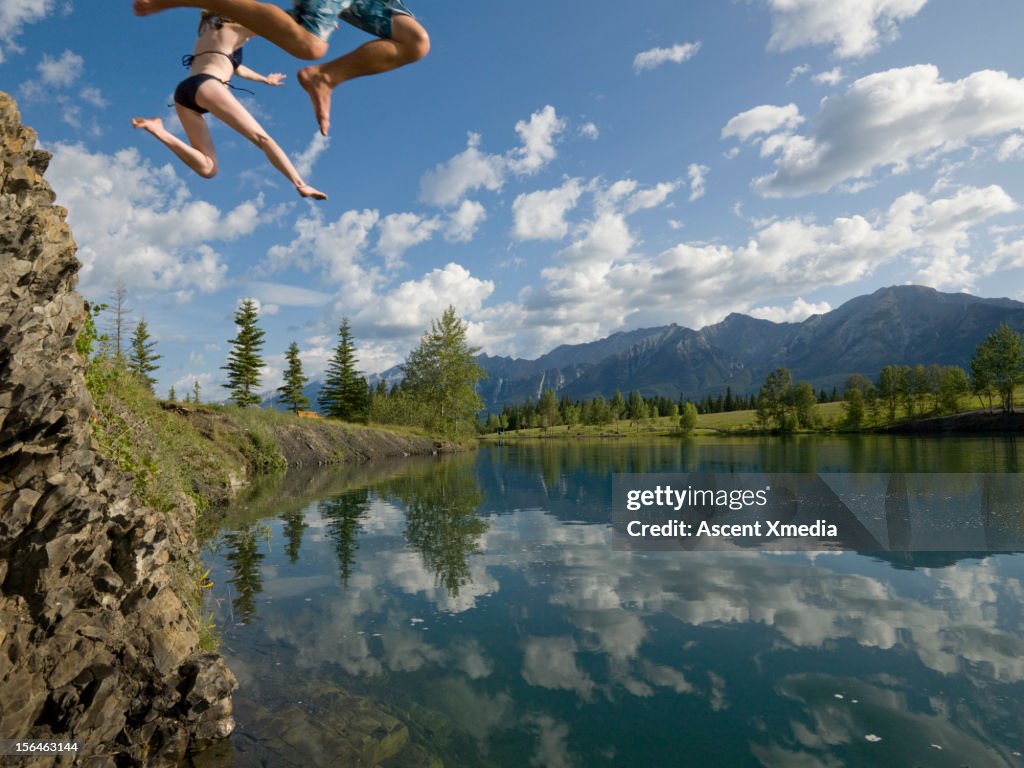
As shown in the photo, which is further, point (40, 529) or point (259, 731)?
point (259, 731)

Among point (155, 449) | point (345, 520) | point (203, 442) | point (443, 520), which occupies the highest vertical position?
point (155, 449)

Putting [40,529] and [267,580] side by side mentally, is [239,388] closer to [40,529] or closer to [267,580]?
[267,580]

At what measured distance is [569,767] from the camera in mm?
5266

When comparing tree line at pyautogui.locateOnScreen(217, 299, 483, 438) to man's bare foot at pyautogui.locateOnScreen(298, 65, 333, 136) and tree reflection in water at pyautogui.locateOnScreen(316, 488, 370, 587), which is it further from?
man's bare foot at pyautogui.locateOnScreen(298, 65, 333, 136)

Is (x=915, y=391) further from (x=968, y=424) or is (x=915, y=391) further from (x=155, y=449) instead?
(x=155, y=449)

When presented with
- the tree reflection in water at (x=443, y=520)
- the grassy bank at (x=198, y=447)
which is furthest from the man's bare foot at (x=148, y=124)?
the tree reflection in water at (x=443, y=520)

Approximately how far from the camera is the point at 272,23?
1.95 meters

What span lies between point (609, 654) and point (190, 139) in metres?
7.81

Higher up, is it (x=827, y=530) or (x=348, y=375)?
(x=348, y=375)

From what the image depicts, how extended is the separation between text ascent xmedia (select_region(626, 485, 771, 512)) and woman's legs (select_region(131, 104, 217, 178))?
19238 mm

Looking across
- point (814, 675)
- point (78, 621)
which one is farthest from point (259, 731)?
point (814, 675)

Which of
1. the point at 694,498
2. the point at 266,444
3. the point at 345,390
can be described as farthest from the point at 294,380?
the point at 694,498

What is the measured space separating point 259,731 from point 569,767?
3.26 m

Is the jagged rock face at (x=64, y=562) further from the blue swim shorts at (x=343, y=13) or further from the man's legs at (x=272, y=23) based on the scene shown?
the blue swim shorts at (x=343, y=13)
